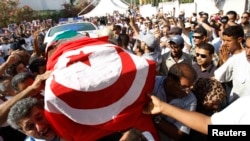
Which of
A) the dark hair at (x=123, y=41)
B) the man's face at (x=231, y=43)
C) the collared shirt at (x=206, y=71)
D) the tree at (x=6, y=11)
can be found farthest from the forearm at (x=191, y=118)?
the tree at (x=6, y=11)

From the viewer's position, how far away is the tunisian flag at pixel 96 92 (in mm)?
1896

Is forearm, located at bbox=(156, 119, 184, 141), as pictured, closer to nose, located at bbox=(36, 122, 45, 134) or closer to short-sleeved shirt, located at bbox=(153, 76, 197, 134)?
short-sleeved shirt, located at bbox=(153, 76, 197, 134)

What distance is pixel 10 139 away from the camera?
121 inches

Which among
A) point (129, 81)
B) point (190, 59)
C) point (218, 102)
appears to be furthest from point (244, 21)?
point (129, 81)

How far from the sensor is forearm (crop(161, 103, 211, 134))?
192cm

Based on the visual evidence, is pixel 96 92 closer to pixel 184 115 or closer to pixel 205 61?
pixel 184 115

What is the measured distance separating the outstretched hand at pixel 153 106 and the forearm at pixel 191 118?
31 millimetres

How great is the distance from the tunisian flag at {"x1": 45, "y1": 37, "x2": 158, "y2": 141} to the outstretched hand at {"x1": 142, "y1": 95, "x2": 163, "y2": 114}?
0.04 metres

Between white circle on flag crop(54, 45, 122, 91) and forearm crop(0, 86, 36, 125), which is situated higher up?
white circle on flag crop(54, 45, 122, 91)

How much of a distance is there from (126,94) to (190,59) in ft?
6.97

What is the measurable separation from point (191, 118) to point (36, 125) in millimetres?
948

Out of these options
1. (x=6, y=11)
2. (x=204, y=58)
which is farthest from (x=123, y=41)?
(x=6, y=11)

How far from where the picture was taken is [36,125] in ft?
6.60

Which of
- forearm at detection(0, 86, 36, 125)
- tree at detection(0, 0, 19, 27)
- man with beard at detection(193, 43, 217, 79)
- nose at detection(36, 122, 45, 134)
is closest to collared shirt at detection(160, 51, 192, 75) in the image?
man with beard at detection(193, 43, 217, 79)
